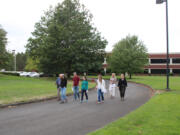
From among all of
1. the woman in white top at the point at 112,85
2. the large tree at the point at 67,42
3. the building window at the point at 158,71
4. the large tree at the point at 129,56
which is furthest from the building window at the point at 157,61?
the woman in white top at the point at 112,85

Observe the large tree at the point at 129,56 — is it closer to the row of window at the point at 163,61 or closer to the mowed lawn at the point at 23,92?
the mowed lawn at the point at 23,92

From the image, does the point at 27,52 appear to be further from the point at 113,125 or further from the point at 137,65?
the point at 113,125

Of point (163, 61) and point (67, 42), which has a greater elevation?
point (67, 42)

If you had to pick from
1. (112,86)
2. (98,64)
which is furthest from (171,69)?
(112,86)

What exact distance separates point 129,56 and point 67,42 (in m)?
13.5

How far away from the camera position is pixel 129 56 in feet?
134

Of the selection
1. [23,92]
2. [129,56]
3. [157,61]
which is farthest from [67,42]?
[157,61]

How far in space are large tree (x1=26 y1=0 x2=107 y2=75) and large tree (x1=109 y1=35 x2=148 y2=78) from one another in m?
4.88

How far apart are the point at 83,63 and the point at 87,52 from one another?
2.40 m

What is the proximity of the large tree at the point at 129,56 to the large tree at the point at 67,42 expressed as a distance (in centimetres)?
488

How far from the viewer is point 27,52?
39.4 m

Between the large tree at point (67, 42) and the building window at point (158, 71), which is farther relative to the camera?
the building window at point (158, 71)

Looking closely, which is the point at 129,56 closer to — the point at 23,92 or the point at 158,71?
the point at 23,92

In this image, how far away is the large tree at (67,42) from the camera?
3409cm
